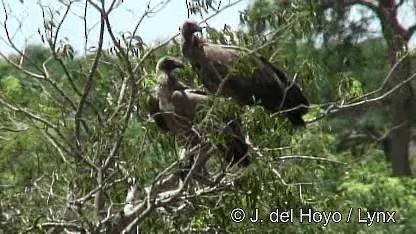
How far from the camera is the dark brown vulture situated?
310 centimetres

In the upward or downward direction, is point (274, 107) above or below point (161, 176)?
above

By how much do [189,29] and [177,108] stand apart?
31cm

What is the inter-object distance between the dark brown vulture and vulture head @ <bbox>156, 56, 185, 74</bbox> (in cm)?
5

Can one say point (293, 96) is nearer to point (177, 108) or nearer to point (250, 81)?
point (250, 81)

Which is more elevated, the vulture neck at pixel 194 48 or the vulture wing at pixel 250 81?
the vulture neck at pixel 194 48

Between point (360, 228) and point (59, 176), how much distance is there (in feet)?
5.17

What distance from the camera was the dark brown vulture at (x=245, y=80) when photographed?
310cm

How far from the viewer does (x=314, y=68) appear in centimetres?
319

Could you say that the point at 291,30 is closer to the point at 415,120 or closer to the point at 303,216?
the point at 303,216

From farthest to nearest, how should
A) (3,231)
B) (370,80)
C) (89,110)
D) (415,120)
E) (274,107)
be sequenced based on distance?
1. (415,120)
2. (370,80)
3. (89,110)
4. (274,107)
5. (3,231)

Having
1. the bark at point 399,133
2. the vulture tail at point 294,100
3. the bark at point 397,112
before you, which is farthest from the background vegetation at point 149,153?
the bark at point 399,133

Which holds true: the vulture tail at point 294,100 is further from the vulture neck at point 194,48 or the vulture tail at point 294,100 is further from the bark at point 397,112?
the bark at point 397,112

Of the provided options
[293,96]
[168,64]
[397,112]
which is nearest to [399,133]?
[397,112]

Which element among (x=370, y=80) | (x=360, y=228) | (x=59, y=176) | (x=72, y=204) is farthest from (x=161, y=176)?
(x=370, y=80)
